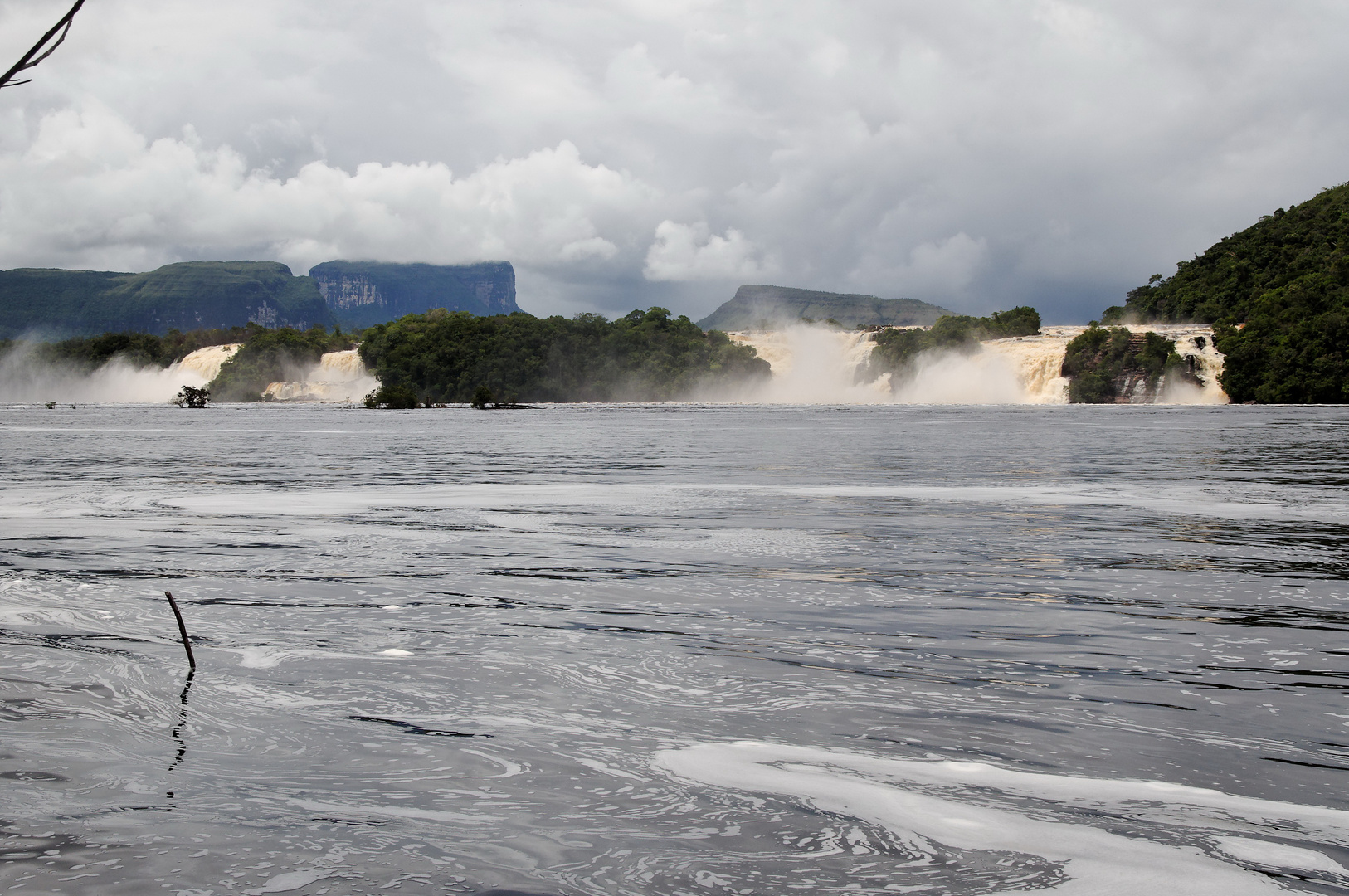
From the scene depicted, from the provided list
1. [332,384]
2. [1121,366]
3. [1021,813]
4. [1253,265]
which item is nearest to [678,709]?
[1021,813]

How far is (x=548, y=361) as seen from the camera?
559ft

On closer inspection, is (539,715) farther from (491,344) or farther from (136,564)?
(491,344)

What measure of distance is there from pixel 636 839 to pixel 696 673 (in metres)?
2.32

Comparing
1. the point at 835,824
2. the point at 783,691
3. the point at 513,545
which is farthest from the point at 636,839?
the point at 513,545

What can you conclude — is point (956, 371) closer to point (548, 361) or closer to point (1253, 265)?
point (1253, 265)

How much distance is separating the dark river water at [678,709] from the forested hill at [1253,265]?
140774 mm

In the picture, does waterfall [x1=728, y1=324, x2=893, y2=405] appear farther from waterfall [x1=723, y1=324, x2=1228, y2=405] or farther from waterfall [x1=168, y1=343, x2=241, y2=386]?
waterfall [x1=168, y1=343, x2=241, y2=386]

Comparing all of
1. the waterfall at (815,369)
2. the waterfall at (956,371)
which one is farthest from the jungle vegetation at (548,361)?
the waterfall at (956,371)

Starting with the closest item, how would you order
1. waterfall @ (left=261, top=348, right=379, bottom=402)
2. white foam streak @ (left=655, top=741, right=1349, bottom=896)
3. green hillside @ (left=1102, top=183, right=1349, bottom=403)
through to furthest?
Result: white foam streak @ (left=655, top=741, right=1349, bottom=896)
green hillside @ (left=1102, top=183, right=1349, bottom=403)
waterfall @ (left=261, top=348, right=379, bottom=402)

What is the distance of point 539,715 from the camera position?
5316 mm


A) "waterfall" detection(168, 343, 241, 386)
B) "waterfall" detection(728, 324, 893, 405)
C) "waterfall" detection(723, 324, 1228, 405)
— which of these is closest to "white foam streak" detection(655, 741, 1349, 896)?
"waterfall" detection(723, 324, 1228, 405)

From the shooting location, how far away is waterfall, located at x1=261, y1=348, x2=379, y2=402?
584ft

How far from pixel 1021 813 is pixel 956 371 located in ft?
483

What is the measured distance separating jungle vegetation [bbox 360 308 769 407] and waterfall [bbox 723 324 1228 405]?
19.6ft
